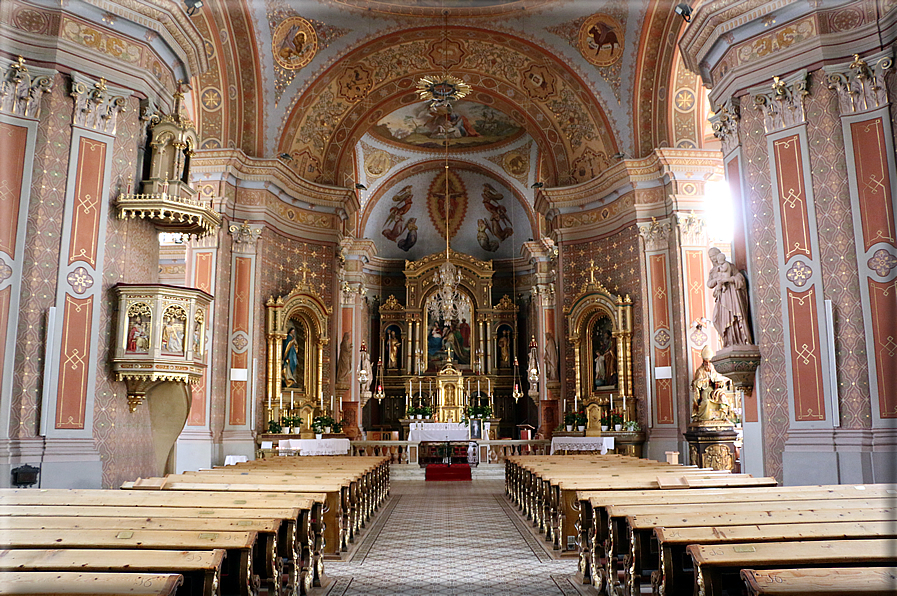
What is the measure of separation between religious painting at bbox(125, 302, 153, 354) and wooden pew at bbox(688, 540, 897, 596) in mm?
7725

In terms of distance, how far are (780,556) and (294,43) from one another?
1591 cm

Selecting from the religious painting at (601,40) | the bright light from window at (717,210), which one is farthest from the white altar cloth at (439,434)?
the religious painting at (601,40)

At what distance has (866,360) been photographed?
8.62m

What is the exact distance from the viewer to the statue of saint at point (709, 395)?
13758mm

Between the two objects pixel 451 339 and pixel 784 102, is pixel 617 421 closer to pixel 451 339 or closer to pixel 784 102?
pixel 784 102


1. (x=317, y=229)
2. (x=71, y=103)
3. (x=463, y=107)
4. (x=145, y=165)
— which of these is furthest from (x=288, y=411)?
(x=463, y=107)

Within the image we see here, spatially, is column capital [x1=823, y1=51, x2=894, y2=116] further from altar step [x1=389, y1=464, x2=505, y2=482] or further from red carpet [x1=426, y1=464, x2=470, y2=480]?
altar step [x1=389, y1=464, x2=505, y2=482]

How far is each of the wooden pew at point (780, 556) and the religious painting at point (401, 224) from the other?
2480 cm

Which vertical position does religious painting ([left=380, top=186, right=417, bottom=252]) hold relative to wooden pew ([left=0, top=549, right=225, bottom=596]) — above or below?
above

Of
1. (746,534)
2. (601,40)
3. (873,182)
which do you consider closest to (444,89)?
(601,40)

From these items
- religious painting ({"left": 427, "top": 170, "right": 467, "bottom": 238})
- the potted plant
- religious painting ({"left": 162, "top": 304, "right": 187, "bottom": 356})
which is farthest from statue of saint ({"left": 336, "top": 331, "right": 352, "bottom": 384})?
religious painting ({"left": 162, "top": 304, "right": 187, "bottom": 356})

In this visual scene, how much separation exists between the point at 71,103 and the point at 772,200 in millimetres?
9409

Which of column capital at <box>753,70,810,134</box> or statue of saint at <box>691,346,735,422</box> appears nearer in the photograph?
column capital at <box>753,70,810,134</box>

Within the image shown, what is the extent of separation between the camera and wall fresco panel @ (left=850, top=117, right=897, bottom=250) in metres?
8.72
